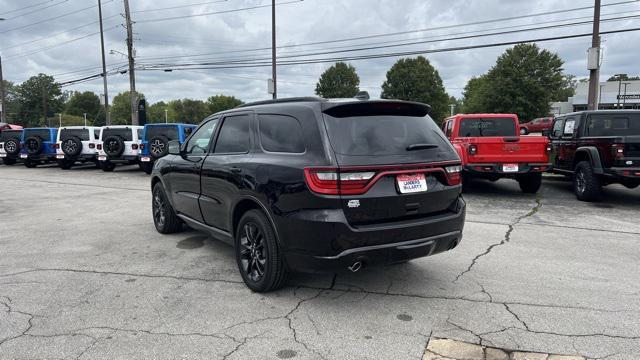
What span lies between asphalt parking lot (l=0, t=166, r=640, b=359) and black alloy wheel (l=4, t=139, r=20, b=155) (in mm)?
14977

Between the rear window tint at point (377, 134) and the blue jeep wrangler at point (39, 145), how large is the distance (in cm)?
1814

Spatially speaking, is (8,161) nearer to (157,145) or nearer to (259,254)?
(157,145)

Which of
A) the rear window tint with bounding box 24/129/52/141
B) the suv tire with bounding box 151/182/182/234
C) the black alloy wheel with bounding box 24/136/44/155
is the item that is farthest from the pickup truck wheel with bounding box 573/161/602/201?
the rear window tint with bounding box 24/129/52/141

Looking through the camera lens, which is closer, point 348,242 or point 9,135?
point 348,242

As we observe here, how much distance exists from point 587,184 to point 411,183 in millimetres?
7168

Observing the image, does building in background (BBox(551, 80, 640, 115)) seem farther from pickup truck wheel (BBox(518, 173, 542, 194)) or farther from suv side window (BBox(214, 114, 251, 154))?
suv side window (BBox(214, 114, 251, 154))

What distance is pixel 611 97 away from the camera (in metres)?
62.1

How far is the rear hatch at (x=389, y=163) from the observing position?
3.47 metres

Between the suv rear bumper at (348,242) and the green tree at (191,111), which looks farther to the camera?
the green tree at (191,111)

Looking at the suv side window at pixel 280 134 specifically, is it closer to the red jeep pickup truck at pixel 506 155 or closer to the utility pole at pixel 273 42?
the red jeep pickup truck at pixel 506 155

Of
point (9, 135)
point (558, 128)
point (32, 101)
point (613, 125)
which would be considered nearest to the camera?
Answer: point (613, 125)

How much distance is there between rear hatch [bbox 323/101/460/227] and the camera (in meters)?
3.47

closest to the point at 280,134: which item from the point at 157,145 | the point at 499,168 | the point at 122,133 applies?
the point at 499,168

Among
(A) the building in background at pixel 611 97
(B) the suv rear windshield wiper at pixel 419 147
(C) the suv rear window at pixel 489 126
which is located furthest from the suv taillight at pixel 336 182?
(A) the building in background at pixel 611 97
